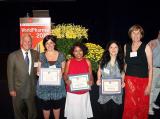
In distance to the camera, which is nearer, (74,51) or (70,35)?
(74,51)

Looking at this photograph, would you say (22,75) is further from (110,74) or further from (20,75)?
(110,74)

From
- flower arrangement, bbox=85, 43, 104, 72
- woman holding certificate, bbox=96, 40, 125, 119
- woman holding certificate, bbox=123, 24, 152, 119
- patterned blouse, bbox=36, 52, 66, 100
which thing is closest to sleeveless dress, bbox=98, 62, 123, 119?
woman holding certificate, bbox=96, 40, 125, 119

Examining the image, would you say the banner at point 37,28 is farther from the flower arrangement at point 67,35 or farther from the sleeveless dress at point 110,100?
the sleeveless dress at point 110,100

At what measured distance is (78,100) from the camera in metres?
4.43

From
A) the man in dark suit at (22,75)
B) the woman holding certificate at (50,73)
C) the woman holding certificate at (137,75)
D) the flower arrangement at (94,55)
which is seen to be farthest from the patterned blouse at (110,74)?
the flower arrangement at (94,55)

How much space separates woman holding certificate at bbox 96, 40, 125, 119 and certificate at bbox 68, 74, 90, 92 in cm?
24

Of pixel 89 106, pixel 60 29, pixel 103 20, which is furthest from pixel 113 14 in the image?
pixel 89 106

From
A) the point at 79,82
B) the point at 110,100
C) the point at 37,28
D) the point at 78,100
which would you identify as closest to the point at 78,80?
the point at 79,82

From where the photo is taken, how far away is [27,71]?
4.36 metres

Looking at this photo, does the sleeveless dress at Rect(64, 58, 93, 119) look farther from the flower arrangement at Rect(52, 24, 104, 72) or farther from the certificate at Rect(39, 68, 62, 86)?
the flower arrangement at Rect(52, 24, 104, 72)

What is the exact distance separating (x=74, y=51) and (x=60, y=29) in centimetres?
149

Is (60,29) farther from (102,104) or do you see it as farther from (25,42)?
(102,104)

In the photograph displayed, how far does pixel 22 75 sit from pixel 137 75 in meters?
1.66

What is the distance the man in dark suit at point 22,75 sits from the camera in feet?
14.1
